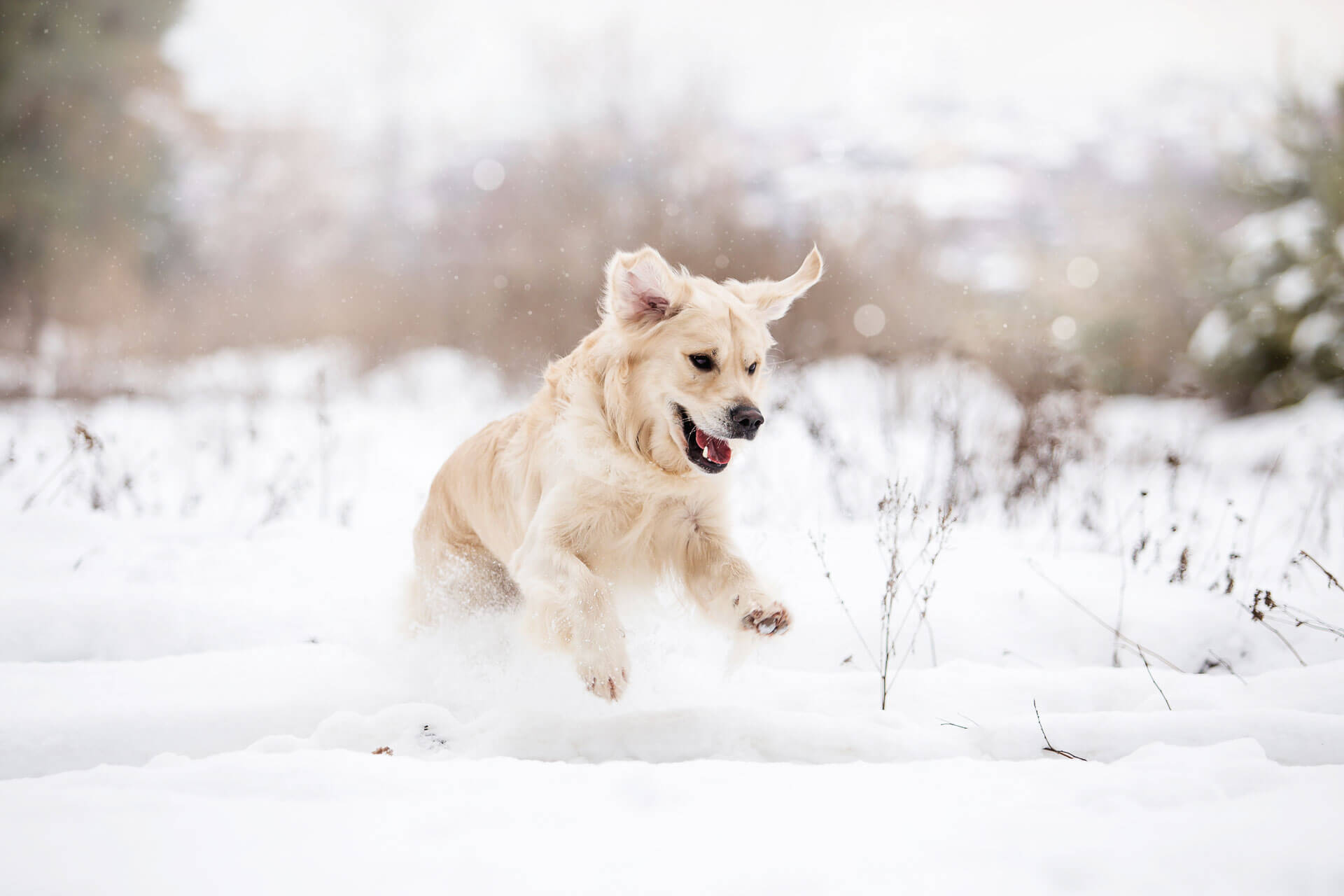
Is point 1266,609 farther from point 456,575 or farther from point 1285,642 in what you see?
point 456,575

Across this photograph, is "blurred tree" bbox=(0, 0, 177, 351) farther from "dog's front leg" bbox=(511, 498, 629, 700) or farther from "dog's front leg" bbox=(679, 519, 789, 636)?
"dog's front leg" bbox=(679, 519, 789, 636)

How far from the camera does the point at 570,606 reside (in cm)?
235

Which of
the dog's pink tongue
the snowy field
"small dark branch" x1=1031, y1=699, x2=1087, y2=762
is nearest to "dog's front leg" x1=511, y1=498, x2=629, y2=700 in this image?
the snowy field

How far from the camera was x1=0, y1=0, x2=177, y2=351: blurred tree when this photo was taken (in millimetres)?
11305

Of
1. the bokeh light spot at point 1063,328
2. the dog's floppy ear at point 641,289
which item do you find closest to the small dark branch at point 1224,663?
the dog's floppy ear at point 641,289

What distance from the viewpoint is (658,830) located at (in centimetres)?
133

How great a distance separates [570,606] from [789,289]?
1530mm

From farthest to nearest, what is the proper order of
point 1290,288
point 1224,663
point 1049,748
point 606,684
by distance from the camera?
point 1290,288 → point 1224,663 → point 606,684 → point 1049,748

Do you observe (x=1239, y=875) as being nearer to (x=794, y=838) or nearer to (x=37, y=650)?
(x=794, y=838)

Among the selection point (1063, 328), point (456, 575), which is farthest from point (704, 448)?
point (1063, 328)

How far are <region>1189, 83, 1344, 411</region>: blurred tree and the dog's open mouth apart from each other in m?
9.40

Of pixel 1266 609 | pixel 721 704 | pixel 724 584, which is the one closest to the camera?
pixel 721 704

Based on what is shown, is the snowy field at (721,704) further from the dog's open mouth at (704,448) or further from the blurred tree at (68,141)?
the blurred tree at (68,141)

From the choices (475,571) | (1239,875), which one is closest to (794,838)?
(1239,875)
